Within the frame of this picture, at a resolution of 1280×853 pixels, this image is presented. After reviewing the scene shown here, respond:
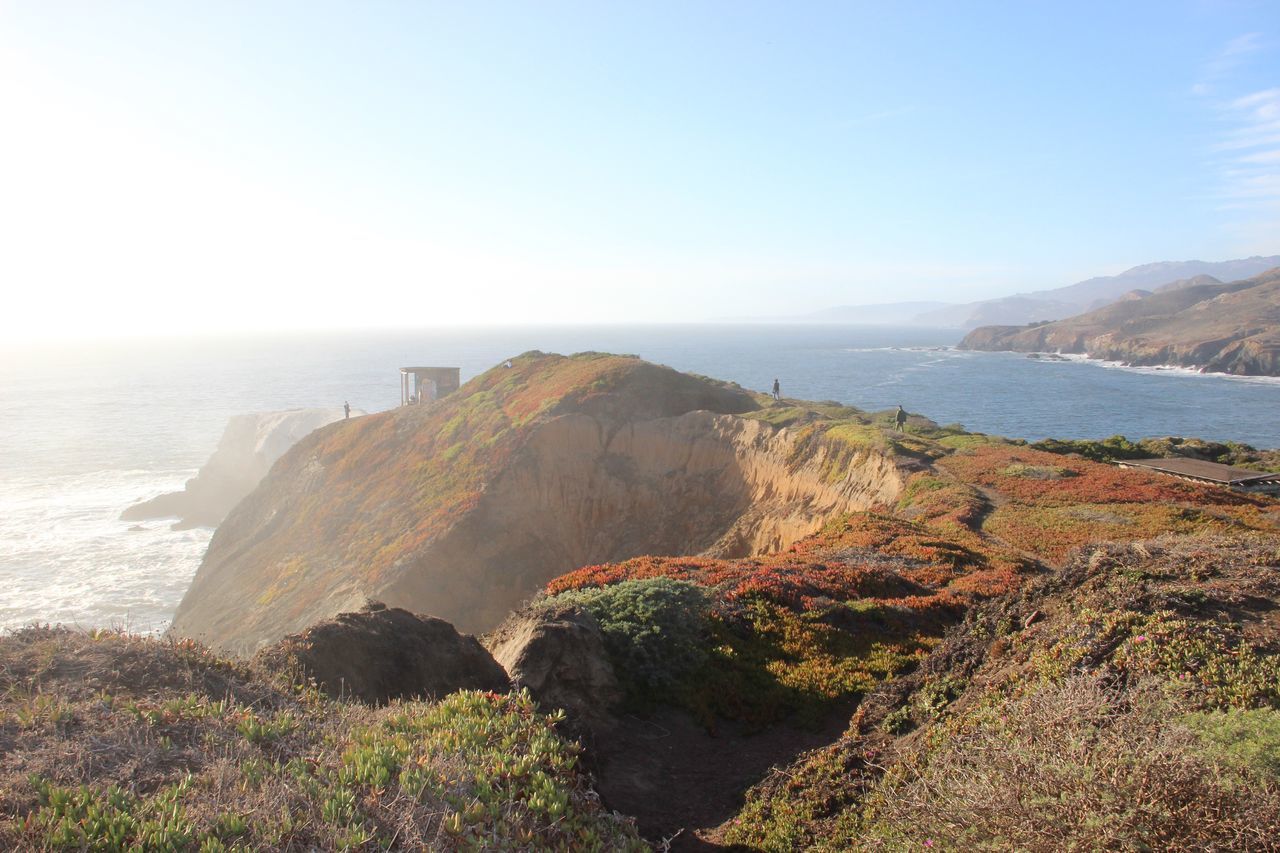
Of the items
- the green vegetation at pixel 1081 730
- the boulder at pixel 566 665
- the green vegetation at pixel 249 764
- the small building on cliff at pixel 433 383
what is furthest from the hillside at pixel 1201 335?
the green vegetation at pixel 249 764

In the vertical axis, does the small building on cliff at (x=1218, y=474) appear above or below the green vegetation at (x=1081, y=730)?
below

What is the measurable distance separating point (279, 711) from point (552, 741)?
3.03m

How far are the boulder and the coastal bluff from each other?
16.8m

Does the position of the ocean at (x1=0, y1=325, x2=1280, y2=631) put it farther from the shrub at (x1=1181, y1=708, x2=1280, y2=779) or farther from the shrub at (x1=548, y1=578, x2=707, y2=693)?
the shrub at (x1=1181, y1=708, x2=1280, y2=779)

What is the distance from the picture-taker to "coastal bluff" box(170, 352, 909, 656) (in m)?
30.2

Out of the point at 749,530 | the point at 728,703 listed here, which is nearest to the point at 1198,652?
the point at 728,703

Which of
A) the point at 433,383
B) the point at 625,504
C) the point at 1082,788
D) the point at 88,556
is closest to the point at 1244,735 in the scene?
the point at 1082,788

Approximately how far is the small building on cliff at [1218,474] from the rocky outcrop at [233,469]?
2572 inches

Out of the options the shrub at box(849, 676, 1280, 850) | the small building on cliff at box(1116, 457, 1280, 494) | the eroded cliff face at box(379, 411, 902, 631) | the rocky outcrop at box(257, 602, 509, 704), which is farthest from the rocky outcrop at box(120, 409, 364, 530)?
the shrub at box(849, 676, 1280, 850)

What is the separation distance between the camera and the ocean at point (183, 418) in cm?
4834

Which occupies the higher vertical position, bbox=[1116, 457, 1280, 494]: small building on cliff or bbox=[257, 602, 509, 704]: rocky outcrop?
bbox=[257, 602, 509, 704]: rocky outcrop

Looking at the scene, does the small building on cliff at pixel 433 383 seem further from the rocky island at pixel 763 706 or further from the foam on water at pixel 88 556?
the rocky island at pixel 763 706

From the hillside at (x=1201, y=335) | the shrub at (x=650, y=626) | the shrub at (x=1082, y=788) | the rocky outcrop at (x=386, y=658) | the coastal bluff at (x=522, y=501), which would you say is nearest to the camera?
the shrub at (x=1082, y=788)

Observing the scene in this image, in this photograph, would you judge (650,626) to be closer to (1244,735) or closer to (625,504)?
(1244,735)
